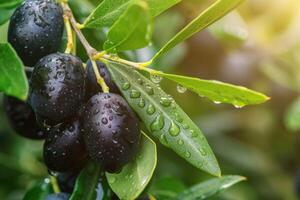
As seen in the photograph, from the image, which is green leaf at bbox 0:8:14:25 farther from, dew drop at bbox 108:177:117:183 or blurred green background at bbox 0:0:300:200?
blurred green background at bbox 0:0:300:200

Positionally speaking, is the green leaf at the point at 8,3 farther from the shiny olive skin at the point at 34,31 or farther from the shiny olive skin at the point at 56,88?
the shiny olive skin at the point at 56,88

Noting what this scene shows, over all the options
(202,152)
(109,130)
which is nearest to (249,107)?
(202,152)

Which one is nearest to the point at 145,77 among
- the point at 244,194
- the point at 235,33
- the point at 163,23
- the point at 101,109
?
the point at 101,109

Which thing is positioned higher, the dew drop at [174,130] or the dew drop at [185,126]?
the dew drop at [185,126]

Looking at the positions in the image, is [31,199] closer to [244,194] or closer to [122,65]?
[122,65]

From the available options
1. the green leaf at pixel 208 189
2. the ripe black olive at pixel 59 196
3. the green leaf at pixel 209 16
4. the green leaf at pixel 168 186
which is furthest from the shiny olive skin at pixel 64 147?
the green leaf at pixel 168 186

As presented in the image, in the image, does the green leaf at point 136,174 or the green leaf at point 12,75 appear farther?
the green leaf at point 136,174

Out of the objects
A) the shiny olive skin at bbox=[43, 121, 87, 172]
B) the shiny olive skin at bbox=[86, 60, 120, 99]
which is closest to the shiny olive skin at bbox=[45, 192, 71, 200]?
the shiny olive skin at bbox=[43, 121, 87, 172]

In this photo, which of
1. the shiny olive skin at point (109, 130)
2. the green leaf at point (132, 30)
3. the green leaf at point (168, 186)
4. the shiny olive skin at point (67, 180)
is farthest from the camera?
the green leaf at point (168, 186)
